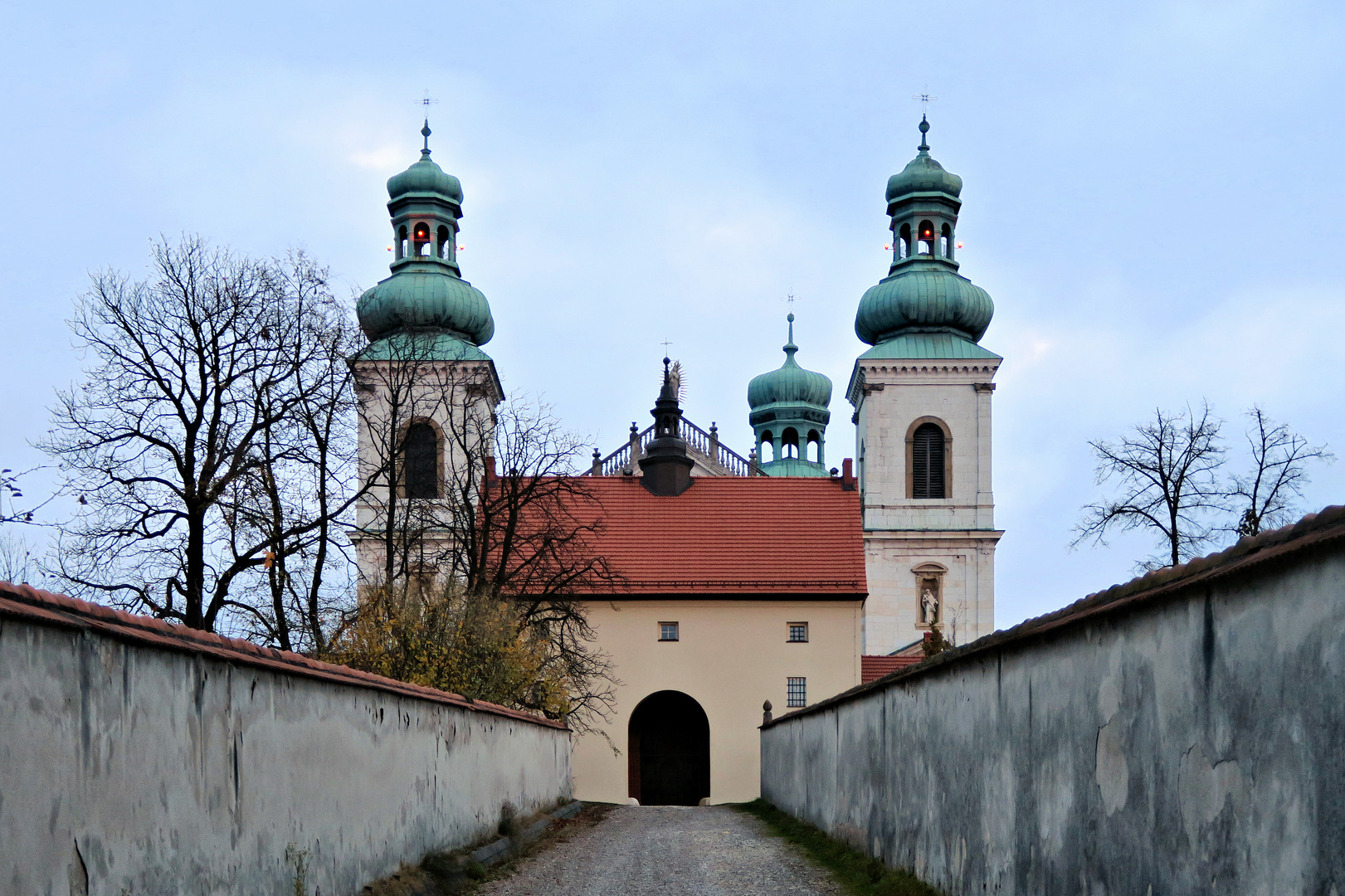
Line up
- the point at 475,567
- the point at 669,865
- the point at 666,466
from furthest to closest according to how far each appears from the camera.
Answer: the point at 666,466 → the point at 475,567 → the point at 669,865

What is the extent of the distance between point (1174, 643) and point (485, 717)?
39.2 feet

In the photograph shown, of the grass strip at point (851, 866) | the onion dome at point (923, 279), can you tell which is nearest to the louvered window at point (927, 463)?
the onion dome at point (923, 279)

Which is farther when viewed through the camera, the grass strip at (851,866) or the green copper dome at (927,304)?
the green copper dome at (927,304)

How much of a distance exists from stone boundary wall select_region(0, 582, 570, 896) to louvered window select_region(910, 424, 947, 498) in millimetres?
48202

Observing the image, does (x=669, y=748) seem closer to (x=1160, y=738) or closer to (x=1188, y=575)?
(x=1160, y=738)

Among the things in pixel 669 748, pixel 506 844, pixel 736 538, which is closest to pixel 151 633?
pixel 506 844

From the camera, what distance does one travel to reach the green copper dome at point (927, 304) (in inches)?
2398

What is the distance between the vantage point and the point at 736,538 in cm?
4188

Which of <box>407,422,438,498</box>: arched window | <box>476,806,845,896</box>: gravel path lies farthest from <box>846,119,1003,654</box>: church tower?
<box>476,806,845,896</box>: gravel path

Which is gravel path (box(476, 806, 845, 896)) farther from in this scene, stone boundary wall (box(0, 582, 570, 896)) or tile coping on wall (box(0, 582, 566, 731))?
tile coping on wall (box(0, 582, 566, 731))

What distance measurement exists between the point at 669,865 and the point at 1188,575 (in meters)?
10.2

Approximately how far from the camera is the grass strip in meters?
11.9

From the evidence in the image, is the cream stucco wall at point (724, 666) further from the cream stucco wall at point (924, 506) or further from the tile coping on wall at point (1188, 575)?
the tile coping on wall at point (1188, 575)

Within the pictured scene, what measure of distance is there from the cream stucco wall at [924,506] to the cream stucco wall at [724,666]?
62.4ft
